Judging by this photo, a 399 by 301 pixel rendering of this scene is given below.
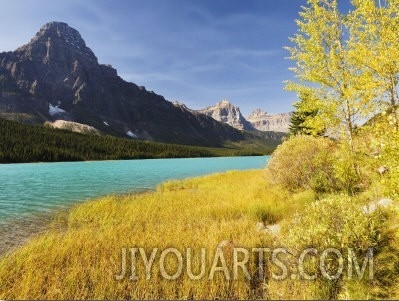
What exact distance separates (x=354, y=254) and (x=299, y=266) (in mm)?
1292

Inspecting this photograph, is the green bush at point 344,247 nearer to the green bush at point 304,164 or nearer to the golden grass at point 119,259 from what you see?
the golden grass at point 119,259

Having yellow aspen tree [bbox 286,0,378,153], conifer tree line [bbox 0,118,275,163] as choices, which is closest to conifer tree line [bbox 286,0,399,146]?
yellow aspen tree [bbox 286,0,378,153]

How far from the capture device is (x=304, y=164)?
19609 millimetres

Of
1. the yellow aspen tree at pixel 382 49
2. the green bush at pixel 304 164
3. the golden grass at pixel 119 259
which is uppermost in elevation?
the yellow aspen tree at pixel 382 49

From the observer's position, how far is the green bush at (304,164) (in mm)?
17875

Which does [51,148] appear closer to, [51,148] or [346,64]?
[51,148]

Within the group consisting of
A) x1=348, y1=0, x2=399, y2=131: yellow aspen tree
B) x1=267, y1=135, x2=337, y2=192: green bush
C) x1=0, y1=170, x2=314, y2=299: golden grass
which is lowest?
x1=0, y1=170, x2=314, y2=299: golden grass

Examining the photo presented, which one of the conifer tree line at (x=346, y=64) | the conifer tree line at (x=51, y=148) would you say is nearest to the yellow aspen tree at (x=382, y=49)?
the conifer tree line at (x=346, y=64)

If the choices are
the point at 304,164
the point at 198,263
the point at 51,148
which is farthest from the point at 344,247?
the point at 51,148

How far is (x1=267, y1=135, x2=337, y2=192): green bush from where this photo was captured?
17.9 m

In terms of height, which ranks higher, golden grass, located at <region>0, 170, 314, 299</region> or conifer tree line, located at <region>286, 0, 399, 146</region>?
conifer tree line, located at <region>286, 0, 399, 146</region>

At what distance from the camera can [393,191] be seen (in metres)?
7.08

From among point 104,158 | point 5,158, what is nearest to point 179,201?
point 5,158

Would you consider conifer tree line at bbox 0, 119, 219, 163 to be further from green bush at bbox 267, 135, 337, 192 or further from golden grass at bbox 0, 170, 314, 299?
golden grass at bbox 0, 170, 314, 299
